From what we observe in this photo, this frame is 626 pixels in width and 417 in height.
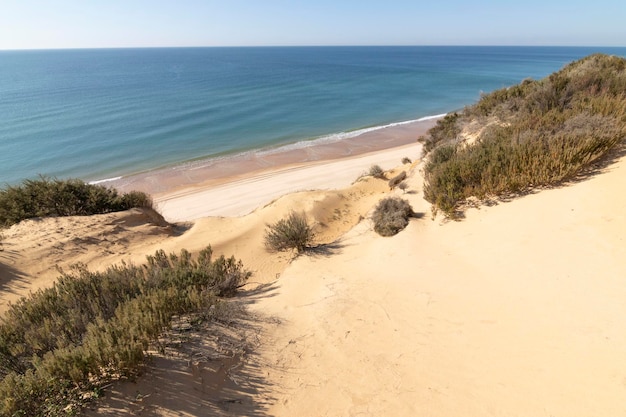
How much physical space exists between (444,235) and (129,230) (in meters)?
8.31

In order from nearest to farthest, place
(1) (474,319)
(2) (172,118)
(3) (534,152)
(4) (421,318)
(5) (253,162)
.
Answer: (1) (474,319) < (4) (421,318) < (3) (534,152) < (5) (253,162) < (2) (172,118)

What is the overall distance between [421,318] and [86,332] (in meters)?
4.32

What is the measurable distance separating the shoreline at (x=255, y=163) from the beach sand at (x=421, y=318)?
9.48 metres

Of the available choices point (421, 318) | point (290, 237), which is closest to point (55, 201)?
point (290, 237)

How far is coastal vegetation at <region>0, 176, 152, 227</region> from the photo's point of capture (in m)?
8.75

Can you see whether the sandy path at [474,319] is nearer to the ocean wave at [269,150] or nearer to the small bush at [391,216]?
the small bush at [391,216]

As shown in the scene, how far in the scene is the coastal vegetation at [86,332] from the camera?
288 cm

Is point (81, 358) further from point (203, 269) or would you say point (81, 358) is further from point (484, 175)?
point (484, 175)

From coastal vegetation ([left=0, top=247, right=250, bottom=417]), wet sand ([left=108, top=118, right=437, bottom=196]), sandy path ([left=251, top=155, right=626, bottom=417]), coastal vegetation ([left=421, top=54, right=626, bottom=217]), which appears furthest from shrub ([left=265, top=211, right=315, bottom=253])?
wet sand ([left=108, top=118, right=437, bottom=196])

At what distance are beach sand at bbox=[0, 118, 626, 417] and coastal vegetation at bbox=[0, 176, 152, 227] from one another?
66 cm

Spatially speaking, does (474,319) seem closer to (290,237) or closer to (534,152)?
(290,237)

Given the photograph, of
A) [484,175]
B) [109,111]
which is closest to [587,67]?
[484,175]

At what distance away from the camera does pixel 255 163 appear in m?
20.6

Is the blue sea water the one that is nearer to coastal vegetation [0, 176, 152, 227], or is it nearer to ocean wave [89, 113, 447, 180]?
ocean wave [89, 113, 447, 180]
